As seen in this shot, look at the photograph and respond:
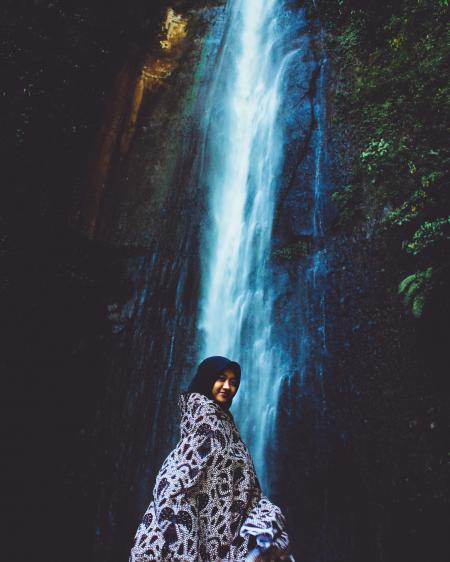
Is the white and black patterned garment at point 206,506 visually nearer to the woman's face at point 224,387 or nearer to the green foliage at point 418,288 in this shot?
the woman's face at point 224,387

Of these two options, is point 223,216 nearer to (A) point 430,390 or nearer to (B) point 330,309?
(B) point 330,309

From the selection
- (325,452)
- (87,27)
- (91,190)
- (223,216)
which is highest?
(87,27)

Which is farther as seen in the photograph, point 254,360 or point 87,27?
point 87,27

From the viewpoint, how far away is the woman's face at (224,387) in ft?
8.05

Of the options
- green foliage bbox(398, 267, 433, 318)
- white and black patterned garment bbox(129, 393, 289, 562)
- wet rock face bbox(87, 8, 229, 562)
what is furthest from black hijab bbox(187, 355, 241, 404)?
wet rock face bbox(87, 8, 229, 562)

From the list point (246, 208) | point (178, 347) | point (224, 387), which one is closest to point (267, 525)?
point (224, 387)

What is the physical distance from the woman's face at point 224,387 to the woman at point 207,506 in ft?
0.30

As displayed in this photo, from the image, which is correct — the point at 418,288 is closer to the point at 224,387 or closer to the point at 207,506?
the point at 224,387

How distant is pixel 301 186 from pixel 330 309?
2447 mm

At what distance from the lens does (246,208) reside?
8.39m

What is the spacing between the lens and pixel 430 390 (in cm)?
459

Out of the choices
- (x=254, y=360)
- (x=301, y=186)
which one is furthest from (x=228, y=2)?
(x=254, y=360)

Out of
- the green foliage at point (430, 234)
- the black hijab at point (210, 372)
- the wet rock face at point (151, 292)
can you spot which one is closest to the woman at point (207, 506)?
the black hijab at point (210, 372)

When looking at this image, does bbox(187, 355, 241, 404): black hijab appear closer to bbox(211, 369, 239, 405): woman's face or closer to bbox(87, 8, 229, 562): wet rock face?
bbox(211, 369, 239, 405): woman's face
